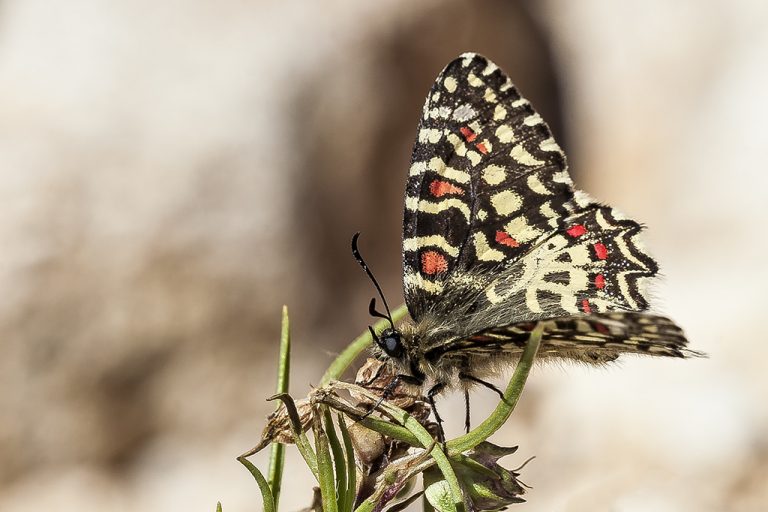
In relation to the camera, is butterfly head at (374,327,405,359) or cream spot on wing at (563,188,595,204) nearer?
butterfly head at (374,327,405,359)

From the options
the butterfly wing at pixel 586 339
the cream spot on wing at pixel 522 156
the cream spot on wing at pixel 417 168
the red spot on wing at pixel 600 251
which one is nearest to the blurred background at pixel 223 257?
the red spot on wing at pixel 600 251

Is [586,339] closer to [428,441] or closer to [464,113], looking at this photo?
[428,441]

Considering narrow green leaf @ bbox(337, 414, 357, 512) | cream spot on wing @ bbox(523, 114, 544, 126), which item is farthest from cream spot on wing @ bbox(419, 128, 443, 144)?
narrow green leaf @ bbox(337, 414, 357, 512)

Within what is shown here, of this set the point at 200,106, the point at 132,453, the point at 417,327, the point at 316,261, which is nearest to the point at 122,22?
the point at 200,106

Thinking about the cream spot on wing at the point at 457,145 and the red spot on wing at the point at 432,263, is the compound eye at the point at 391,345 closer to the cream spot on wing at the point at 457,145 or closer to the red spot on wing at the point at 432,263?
the red spot on wing at the point at 432,263

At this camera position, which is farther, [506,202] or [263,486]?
[506,202]

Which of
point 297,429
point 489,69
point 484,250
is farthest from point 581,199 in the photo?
point 297,429

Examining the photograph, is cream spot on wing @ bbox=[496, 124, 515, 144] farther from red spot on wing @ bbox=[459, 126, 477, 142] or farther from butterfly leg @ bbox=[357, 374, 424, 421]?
butterfly leg @ bbox=[357, 374, 424, 421]
